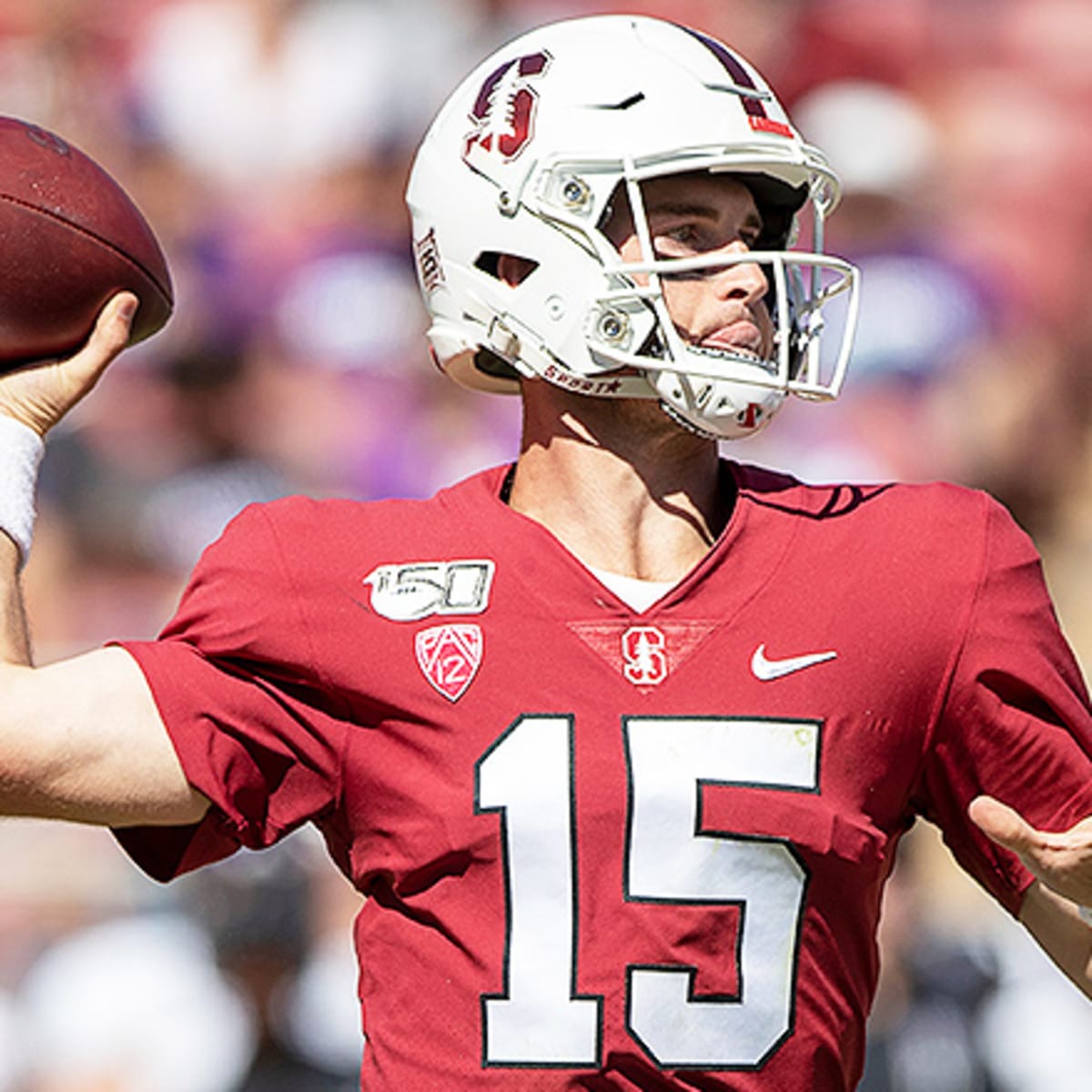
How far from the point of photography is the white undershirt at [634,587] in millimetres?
1909

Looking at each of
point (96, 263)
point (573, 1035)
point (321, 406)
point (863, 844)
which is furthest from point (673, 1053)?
point (321, 406)

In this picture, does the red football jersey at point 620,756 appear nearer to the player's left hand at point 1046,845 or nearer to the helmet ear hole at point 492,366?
the player's left hand at point 1046,845

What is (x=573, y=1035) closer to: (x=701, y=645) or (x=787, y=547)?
(x=701, y=645)

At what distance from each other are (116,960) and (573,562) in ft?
7.13

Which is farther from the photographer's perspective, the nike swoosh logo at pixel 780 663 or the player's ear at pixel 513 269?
the player's ear at pixel 513 269

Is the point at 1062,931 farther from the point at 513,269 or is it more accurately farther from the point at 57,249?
the point at 57,249

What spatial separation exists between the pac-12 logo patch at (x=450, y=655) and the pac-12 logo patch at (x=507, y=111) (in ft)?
1.87

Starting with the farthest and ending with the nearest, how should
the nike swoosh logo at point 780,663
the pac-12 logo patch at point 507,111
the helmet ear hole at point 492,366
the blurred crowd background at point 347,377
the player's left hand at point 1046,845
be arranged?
the blurred crowd background at point 347,377 → the helmet ear hole at point 492,366 → the pac-12 logo patch at point 507,111 → the nike swoosh logo at point 780,663 → the player's left hand at point 1046,845

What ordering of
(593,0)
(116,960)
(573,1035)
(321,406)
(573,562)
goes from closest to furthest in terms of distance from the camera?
(573,1035)
(573,562)
(116,960)
(321,406)
(593,0)

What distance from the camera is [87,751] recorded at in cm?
178

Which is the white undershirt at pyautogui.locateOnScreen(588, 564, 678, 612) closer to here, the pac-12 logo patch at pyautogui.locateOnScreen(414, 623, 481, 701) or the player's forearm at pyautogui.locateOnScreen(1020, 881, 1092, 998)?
the pac-12 logo patch at pyautogui.locateOnScreen(414, 623, 481, 701)

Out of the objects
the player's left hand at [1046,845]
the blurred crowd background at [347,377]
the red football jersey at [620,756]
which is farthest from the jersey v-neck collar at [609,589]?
the blurred crowd background at [347,377]

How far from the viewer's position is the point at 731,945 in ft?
5.82

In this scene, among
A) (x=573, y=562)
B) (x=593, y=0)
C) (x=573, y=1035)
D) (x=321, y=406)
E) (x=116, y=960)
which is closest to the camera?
(x=573, y=1035)
